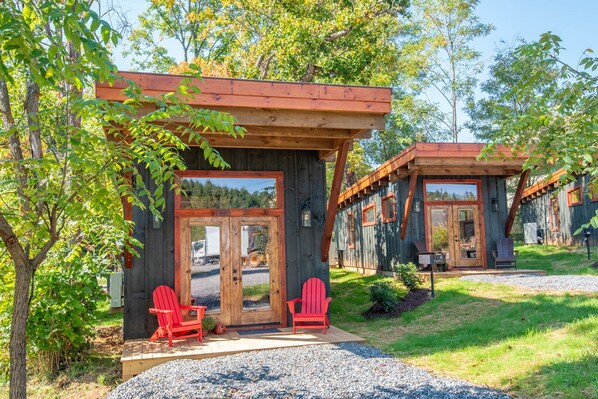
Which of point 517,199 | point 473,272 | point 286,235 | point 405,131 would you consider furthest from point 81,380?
point 405,131

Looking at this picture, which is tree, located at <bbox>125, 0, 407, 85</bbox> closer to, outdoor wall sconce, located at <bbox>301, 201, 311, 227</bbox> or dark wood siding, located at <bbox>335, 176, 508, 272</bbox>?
dark wood siding, located at <bbox>335, 176, 508, 272</bbox>

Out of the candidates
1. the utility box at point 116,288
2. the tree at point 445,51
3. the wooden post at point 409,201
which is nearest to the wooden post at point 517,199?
the wooden post at point 409,201

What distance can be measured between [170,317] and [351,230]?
11.1 meters

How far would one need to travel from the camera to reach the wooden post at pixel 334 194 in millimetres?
6461

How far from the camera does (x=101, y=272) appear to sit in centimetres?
573

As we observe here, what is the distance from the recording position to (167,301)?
20.9 ft

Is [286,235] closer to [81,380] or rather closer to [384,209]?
[81,380]

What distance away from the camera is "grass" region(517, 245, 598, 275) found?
11.0 m

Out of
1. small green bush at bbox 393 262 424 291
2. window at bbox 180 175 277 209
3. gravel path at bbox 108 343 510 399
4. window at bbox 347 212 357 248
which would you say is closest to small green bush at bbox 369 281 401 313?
small green bush at bbox 393 262 424 291

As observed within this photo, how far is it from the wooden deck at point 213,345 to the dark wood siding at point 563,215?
9.84 m

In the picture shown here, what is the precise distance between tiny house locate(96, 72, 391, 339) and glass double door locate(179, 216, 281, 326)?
15 millimetres

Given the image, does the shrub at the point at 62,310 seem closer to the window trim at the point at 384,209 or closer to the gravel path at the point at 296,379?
the gravel path at the point at 296,379

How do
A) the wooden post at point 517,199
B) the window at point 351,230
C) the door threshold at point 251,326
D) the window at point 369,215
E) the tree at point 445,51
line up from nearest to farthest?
the door threshold at point 251,326
the wooden post at point 517,199
the window at point 369,215
the window at point 351,230
the tree at point 445,51

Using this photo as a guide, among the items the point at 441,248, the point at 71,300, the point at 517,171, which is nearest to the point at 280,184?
the point at 71,300
